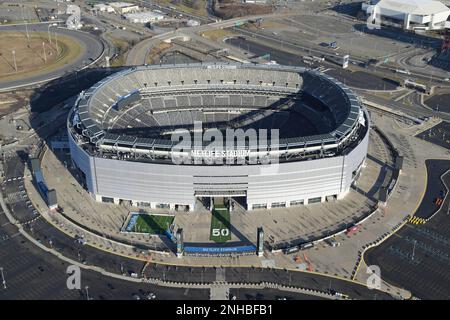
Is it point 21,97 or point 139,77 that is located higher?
point 139,77

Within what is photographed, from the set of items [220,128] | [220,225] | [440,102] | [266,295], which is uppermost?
[440,102]

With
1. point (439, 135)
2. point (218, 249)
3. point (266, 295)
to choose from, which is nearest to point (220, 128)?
point (218, 249)

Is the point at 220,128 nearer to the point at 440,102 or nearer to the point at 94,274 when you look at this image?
the point at 94,274

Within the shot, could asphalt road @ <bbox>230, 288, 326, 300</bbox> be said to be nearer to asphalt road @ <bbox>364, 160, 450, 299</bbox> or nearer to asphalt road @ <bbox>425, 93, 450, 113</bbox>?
asphalt road @ <bbox>364, 160, 450, 299</bbox>

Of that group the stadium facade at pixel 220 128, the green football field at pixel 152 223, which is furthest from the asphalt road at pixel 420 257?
the green football field at pixel 152 223

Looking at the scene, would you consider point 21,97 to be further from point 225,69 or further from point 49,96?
point 225,69

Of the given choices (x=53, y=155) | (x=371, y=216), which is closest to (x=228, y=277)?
(x=371, y=216)
